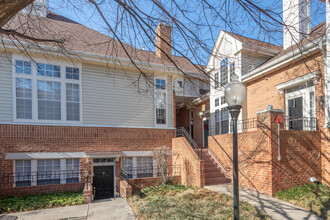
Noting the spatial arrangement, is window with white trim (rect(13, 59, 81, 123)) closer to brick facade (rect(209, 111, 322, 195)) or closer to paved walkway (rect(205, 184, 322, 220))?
paved walkway (rect(205, 184, 322, 220))

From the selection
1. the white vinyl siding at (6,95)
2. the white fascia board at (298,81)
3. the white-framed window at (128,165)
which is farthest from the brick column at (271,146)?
the white vinyl siding at (6,95)

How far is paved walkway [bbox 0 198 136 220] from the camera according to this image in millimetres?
7191

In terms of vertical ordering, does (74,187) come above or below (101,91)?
below

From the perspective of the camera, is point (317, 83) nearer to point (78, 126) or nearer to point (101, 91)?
point (101, 91)

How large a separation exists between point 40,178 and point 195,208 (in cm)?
758

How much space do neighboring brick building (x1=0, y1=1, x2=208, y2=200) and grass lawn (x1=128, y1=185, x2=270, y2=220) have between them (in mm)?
3400

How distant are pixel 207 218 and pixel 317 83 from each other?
6.87 m

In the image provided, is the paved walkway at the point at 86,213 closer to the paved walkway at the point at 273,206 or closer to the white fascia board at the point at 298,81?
the paved walkway at the point at 273,206

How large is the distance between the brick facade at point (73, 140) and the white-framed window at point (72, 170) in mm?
281

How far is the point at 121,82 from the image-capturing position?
12414mm

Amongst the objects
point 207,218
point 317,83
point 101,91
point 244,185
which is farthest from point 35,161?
point 317,83

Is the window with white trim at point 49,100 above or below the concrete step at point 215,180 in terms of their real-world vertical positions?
above

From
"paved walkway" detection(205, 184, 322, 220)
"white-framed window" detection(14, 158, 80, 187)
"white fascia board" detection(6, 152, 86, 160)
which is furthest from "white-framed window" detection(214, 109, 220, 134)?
Answer: "white-framed window" detection(14, 158, 80, 187)

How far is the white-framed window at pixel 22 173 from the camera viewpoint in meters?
9.83
